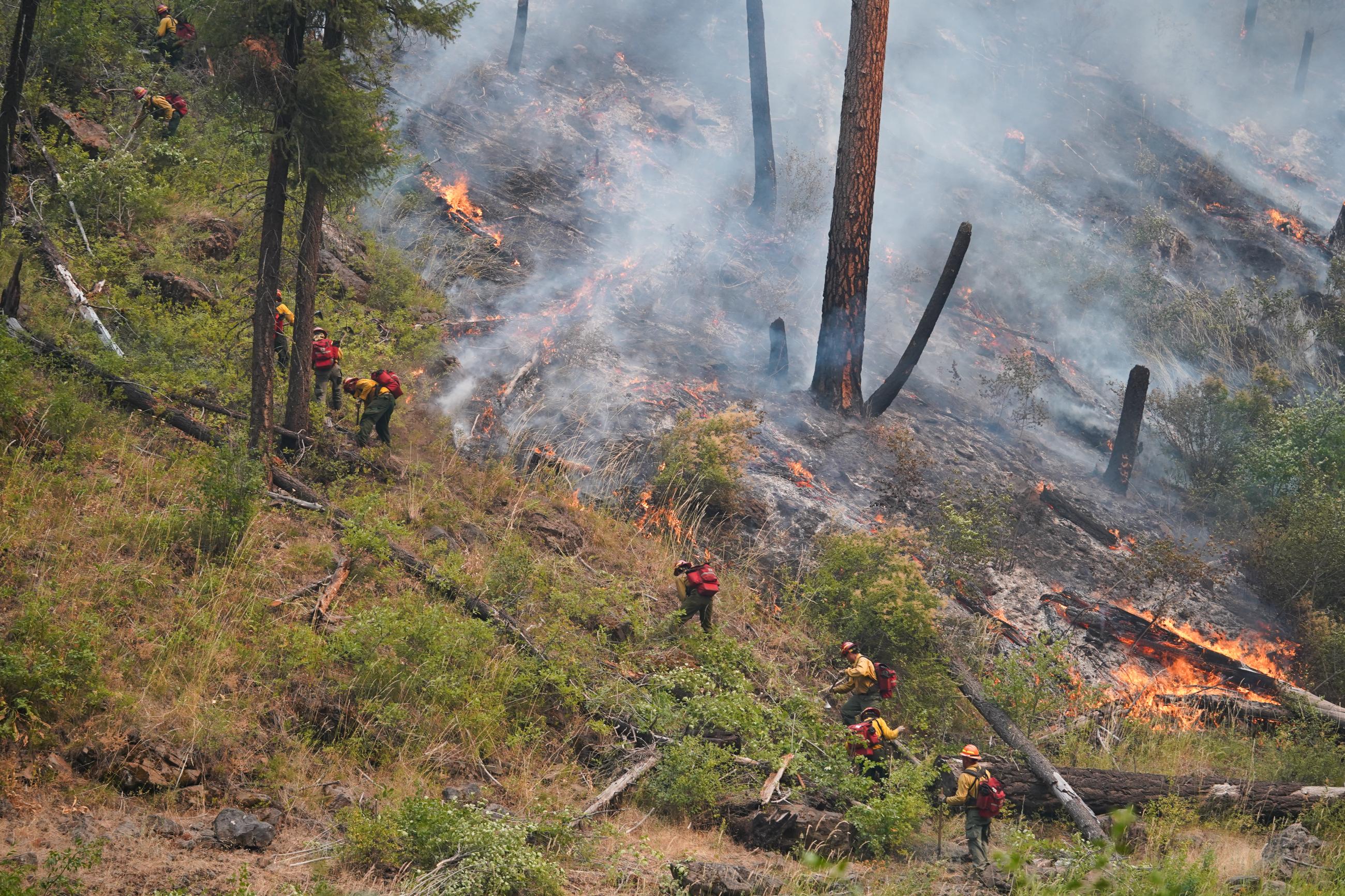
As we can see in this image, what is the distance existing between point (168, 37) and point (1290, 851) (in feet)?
60.2

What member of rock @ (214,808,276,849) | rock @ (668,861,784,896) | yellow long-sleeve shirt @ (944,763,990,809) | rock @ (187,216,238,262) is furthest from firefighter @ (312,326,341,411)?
yellow long-sleeve shirt @ (944,763,990,809)

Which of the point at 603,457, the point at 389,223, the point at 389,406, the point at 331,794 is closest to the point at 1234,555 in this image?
the point at 603,457

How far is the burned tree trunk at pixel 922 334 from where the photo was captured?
47.3ft

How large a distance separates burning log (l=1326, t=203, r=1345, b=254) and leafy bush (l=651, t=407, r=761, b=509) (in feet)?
64.7

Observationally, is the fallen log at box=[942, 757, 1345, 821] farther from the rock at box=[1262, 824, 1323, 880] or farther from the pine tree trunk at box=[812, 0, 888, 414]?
the pine tree trunk at box=[812, 0, 888, 414]

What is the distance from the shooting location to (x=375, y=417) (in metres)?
10.5

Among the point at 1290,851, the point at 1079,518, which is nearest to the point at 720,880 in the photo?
the point at 1290,851

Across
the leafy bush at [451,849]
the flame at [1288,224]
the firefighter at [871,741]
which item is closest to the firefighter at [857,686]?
the firefighter at [871,741]

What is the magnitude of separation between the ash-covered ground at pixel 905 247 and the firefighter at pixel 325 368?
156 centimetres

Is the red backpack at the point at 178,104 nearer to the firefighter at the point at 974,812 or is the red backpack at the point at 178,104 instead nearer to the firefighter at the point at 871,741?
the firefighter at the point at 871,741

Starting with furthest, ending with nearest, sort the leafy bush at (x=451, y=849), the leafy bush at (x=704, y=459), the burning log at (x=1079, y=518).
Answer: the burning log at (x=1079, y=518) → the leafy bush at (x=704, y=459) → the leafy bush at (x=451, y=849)

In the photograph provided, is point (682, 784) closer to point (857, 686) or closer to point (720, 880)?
point (720, 880)

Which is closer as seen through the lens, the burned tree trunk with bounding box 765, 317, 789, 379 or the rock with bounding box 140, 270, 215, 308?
the rock with bounding box 140, 270, 215, 308

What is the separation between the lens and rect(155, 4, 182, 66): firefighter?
49.4 feet
